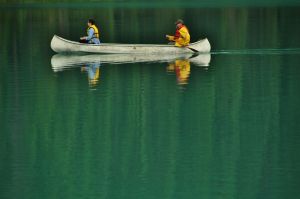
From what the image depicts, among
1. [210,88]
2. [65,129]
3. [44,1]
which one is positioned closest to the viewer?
[65,129]

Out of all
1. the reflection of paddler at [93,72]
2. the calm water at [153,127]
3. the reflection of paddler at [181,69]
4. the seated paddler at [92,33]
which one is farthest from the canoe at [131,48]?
the reflection of paddler at [93,72]

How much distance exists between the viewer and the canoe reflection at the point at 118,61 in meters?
38.8

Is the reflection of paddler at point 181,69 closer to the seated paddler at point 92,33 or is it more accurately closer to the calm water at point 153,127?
the calm water at point 153,127

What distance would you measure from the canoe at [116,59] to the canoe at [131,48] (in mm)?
192

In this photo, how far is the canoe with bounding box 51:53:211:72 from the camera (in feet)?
135

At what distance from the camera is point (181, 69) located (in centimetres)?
3847

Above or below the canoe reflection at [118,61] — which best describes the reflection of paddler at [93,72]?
below

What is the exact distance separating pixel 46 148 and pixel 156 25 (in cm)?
4695

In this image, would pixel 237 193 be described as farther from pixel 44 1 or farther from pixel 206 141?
pixel 44 1

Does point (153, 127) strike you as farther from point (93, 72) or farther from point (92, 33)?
point (92, 33)

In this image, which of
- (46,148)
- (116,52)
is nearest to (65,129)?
(46,148)

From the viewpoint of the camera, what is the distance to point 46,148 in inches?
941

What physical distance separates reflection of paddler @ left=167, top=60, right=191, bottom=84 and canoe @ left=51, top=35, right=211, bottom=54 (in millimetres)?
2149

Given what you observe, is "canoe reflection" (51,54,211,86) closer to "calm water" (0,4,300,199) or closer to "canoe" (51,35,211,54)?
"calm water" (0,4,300,199)
